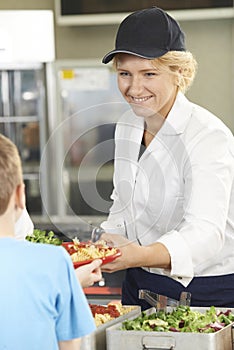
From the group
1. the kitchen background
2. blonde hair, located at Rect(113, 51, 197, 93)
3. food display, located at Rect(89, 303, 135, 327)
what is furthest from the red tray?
the kitchen background

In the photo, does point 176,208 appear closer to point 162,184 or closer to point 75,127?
point 162,184

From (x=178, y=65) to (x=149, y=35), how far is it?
0.40ft

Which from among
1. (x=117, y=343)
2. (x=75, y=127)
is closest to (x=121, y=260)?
(x=117, y=343)

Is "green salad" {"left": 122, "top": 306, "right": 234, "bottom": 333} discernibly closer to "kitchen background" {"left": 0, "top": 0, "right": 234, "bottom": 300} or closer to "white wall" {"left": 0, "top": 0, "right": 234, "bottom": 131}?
"kitchen background" {"left": 0, "top": 0, "right": 234, "bottom": 300}

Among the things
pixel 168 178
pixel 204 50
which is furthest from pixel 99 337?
pixel 204 50

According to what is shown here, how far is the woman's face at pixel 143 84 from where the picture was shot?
8.39 ft

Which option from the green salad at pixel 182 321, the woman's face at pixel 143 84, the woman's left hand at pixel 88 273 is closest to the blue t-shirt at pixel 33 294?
the woman's left hand at pixel 88 273

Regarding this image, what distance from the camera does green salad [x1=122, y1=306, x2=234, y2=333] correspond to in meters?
2.20

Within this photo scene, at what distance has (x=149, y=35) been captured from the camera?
101 inches

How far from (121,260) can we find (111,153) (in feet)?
1.79

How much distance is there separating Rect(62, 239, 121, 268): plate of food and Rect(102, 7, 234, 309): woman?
0.23ft

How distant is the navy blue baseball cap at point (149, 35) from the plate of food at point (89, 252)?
0.55 metres

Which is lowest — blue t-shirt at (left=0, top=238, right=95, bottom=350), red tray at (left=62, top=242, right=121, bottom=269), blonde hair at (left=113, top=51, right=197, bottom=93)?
red tray at (left=62, top=242, right=121, bottom=269)

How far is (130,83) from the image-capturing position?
257 cm
